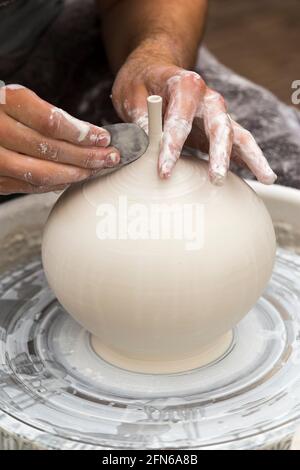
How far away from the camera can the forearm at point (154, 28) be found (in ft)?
5.65

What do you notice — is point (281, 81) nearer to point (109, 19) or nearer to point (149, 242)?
point (109, 19)

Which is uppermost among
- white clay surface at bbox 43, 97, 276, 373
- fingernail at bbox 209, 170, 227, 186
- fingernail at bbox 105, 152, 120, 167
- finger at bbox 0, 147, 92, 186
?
fingernail at bbox 105, 152, 120, 167

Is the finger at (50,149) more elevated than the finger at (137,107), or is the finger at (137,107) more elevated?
the finger at (50,149)

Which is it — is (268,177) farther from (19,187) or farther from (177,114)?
(19,187)

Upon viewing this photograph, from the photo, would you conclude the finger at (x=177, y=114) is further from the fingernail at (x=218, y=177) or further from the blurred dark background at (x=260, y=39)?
the blurred dark background at (x=260, y=39)

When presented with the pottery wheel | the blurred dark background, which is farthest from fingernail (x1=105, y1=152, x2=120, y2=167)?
the blurred dark background

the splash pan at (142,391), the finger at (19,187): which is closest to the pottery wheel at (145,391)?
the splash pan at (142,391)

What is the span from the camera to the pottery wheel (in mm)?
1131

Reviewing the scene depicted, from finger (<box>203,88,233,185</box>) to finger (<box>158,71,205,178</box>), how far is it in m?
0.02

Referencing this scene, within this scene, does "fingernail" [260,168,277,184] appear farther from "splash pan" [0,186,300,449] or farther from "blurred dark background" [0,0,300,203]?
"blurred dark background" [0,0,300,203]

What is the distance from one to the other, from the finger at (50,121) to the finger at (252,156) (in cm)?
21

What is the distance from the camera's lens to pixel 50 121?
1179 millimetres

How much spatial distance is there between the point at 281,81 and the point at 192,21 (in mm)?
1842

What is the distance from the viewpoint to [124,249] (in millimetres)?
1147
